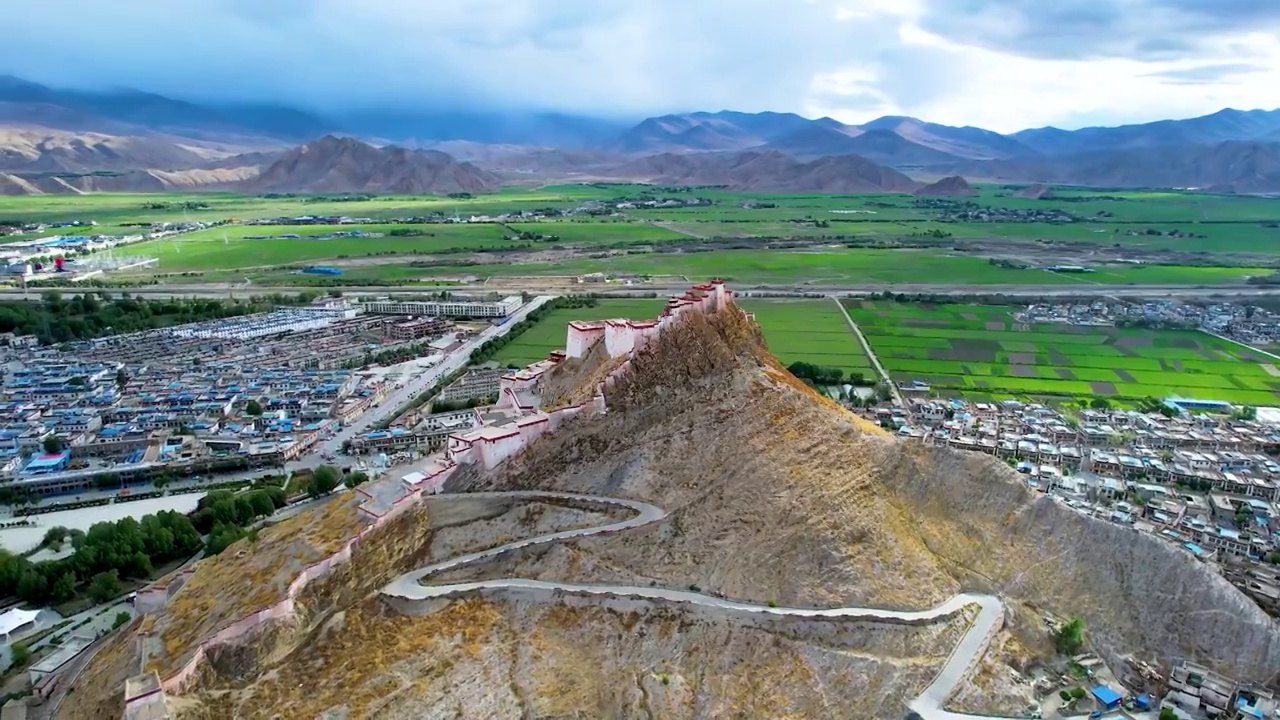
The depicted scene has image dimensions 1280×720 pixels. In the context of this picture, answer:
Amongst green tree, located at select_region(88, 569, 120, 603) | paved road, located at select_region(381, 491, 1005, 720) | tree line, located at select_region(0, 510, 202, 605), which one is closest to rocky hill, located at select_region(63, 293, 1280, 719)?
paved road, located at select_region(381, 491, 1005, 720)

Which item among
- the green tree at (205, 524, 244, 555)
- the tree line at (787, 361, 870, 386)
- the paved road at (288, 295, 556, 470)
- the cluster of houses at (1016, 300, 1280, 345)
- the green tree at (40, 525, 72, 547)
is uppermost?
the cluster of houses at (1016, 300, 1280, 345)

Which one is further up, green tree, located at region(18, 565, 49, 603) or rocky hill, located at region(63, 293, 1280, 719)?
rocky hill, located at region(63, 293, 1280, 719)

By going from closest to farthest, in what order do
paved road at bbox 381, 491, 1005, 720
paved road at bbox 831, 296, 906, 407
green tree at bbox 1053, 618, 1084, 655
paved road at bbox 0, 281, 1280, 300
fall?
paved road at bbox 381, 491, 1005, 720 → green tree at bbox 1053, 618, 1084, 655 → paved road at bbox 831, 296, 906, 407 → paved road at bbox 0, 281, 1280, 300

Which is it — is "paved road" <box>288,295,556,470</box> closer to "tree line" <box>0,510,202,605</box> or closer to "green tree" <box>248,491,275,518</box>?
"green tree" <box>248,491,275,518</box>

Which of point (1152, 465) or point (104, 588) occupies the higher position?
point (1152, 465)

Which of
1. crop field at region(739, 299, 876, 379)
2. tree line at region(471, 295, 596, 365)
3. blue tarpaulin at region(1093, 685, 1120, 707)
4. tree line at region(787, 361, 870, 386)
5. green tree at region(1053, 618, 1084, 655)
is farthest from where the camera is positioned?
tree line at region(471, 295, 596, 365)

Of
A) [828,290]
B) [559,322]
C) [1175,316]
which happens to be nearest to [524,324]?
[559,322]

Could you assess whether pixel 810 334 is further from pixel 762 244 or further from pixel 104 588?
pixel 104 588
